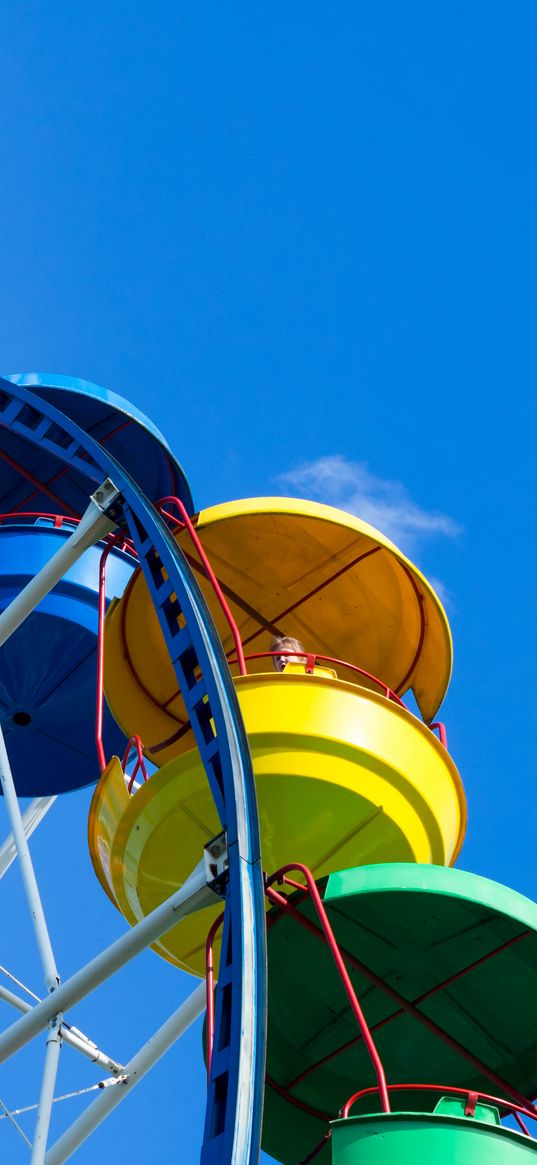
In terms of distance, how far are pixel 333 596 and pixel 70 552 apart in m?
2.20

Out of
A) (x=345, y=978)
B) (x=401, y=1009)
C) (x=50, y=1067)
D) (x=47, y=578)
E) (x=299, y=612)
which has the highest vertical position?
(x=299, y=612)

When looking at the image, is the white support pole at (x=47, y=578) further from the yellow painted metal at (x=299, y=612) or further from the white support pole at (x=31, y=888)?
the yellow painted metal at (x=299, y=612)

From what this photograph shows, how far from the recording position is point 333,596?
43.7 feet

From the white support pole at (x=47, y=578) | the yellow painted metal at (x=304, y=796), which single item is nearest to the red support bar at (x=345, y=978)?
the yellow painted metal at (x=304, y=796)

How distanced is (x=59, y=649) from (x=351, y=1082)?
197 inches

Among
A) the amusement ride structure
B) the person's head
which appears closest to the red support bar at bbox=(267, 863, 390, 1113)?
the amusement ride structure

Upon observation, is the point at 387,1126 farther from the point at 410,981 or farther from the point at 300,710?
the point at 300,710

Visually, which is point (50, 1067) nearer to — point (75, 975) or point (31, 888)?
point (75, 975)

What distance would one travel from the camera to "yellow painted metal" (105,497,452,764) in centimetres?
1301

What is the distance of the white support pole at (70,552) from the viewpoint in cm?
1210

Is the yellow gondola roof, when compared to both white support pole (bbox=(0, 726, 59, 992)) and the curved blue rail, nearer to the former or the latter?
the curved blue rail

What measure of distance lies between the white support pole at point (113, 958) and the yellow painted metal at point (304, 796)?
1404mm

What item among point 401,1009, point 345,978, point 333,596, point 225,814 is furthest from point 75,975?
point 333,596

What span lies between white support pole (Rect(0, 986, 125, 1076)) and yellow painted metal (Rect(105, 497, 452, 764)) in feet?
7.10
